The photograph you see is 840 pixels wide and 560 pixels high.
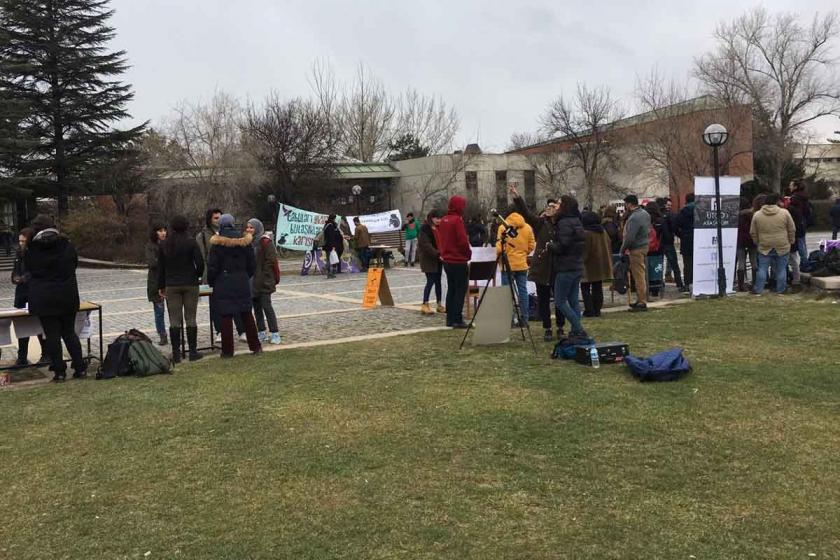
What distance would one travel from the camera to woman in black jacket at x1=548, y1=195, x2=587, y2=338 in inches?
320

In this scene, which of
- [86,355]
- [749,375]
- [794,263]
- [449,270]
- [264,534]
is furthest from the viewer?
[794,263]

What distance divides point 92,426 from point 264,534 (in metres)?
2.95

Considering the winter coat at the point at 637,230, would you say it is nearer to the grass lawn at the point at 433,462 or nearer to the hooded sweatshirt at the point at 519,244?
the hooded sweatshirt at the point at 519,244

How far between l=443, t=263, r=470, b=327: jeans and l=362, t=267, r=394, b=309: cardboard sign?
9.34ft

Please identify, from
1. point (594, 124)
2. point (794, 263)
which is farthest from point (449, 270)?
point (594, 124)

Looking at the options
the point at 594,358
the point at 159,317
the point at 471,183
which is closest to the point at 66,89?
the point at 471,183

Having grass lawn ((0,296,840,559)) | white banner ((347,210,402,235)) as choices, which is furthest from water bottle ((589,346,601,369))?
white banner ((347,210,402,235))

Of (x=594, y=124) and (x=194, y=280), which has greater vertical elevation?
(x=594, y=124)

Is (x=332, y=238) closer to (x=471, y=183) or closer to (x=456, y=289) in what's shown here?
(x=456, y=289)

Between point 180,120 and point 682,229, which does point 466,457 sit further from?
→ point 180,120

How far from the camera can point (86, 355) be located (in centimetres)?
930

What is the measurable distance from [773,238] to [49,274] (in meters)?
11.4

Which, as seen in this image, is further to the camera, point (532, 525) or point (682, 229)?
point (682, 229)

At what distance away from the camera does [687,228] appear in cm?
1324
